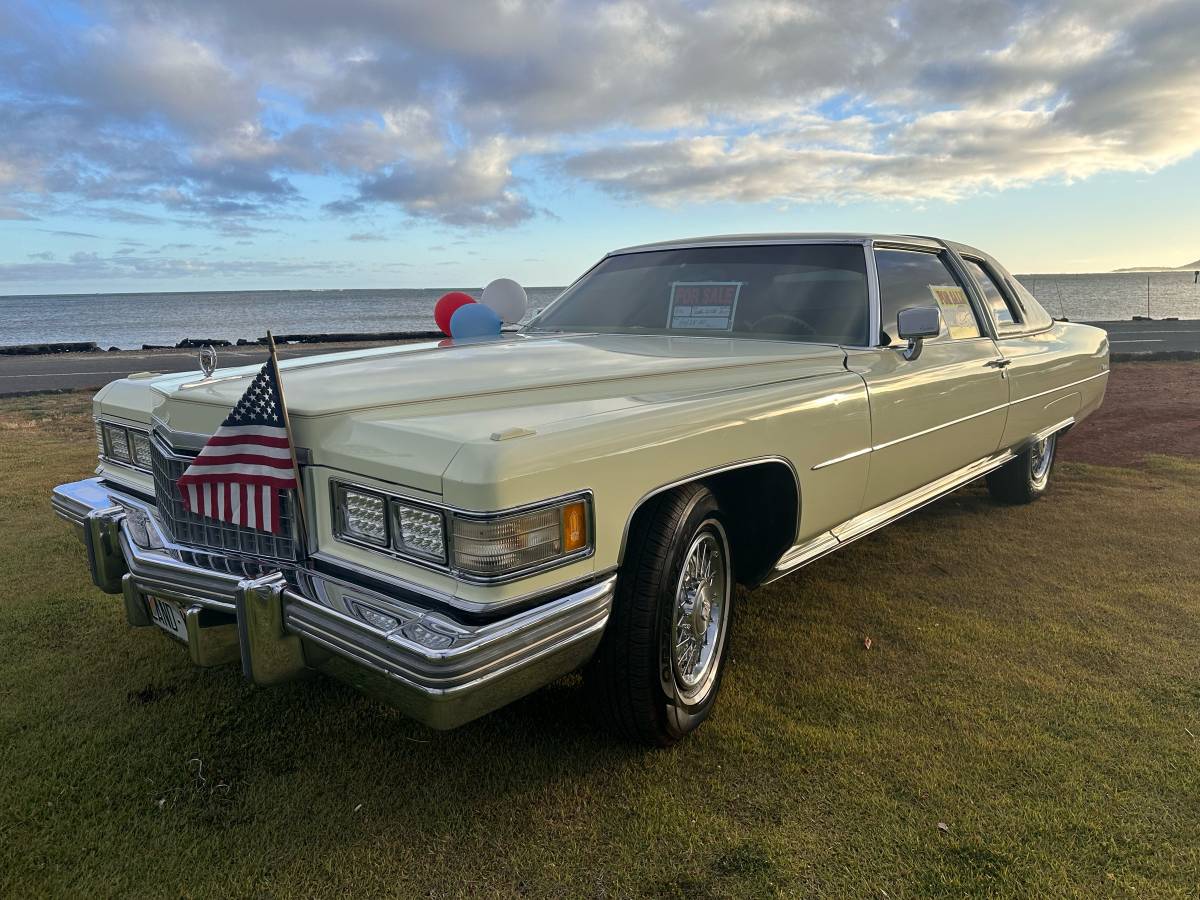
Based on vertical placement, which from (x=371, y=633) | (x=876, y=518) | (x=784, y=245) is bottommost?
(x=876, y=518)

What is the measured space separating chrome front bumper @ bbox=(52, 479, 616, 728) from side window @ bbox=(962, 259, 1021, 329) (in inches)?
136

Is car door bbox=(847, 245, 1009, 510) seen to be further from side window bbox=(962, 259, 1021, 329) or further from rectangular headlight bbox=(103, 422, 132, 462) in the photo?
rectangular headlight bbox=(103, 422, 132, 462)

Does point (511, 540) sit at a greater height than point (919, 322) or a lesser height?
lesser

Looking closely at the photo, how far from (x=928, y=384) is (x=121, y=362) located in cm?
1769

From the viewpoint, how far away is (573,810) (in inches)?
84.8

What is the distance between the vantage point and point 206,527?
2.28 m

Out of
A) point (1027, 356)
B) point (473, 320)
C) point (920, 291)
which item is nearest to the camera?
point (920, 291)

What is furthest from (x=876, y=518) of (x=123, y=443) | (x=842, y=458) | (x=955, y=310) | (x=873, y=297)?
(x=123, y=443)

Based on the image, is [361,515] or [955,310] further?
[955,310]

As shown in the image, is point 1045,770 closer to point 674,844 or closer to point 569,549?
point 674,844

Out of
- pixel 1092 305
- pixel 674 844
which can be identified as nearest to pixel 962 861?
pixel 674 844

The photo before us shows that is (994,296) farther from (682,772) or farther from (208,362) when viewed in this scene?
(208,362)

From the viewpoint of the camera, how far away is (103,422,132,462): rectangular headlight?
3014 millimetres

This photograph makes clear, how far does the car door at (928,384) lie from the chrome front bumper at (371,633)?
164 centimetres
